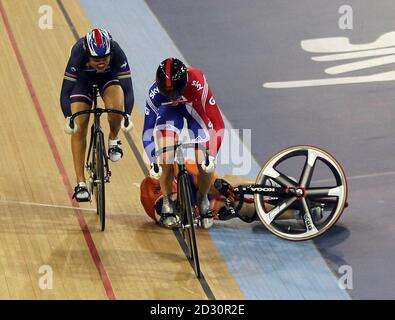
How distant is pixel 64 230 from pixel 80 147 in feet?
1.90

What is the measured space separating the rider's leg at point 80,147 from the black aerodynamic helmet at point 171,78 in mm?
811

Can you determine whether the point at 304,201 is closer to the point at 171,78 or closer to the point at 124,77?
the point at 171,78

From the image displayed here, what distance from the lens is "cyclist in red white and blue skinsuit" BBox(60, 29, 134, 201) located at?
7.18 meters

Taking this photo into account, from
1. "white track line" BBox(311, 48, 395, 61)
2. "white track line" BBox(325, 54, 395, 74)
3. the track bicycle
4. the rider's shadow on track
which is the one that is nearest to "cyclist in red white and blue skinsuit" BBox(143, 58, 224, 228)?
the track bicycle

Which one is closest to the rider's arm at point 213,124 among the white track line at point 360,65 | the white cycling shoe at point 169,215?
the white cycling shoe at point 169,215

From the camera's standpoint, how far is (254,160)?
8.17 metres

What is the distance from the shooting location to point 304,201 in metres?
7.09

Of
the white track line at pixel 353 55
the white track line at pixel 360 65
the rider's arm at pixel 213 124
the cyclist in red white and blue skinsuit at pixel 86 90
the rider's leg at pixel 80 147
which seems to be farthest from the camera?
the white track line at pixel 353 55

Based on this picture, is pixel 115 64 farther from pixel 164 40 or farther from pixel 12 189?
pixel 164 40

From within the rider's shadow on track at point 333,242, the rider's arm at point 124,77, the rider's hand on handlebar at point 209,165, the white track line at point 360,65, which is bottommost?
the rider's shadow on track at point 333,242

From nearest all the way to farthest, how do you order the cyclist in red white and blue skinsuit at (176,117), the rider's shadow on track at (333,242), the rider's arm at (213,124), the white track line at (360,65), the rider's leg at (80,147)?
the cyclist in red white and blue skinsuit at (176,117), the rider's arm at (213,124), the rider's shadow on track at (333,242), the rider's leg at (80,147), the white track line at (360,65)

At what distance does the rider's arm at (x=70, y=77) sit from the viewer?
23.5 feet

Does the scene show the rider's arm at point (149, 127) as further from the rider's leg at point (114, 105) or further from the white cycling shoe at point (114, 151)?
the white cycling shoe at point (114, 151)

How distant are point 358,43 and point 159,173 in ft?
12.7
